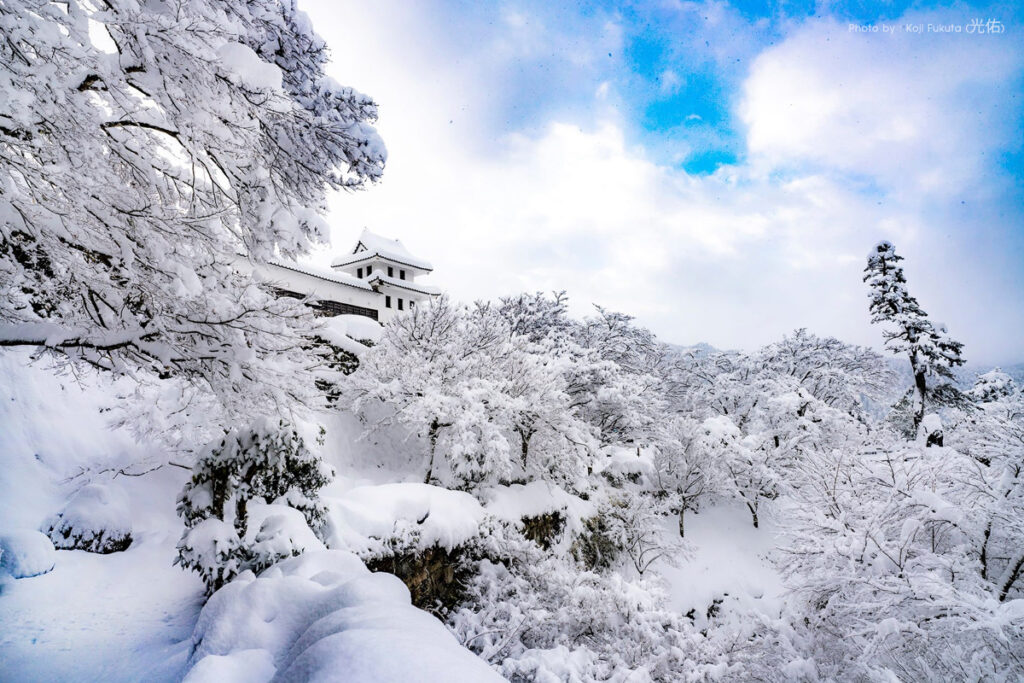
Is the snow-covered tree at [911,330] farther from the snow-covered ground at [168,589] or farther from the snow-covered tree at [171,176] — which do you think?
the snow-covered tree at [171,176]

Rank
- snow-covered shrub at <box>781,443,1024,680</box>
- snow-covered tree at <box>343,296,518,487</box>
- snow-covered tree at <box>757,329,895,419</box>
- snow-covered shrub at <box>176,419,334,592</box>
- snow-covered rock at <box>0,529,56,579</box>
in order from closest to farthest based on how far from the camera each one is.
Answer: snow-covered shrub at <box>781,443,1024,680</box>
snow-covered rock at <box>0,529,56,579</box>
snow-covered shrub at <box>176,419,334,592</box>
snow-covered tree at <box>343,296,518,487</box>
snow-covered tree at <box>757,329,895,419</box>

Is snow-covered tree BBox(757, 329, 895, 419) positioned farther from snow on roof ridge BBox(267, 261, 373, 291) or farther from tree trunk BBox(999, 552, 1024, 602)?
snow on roof ridge BBox(267, 261, 373, 291)

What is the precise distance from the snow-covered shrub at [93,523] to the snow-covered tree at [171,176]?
4703 millimetres

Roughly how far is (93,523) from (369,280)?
21.6 meters

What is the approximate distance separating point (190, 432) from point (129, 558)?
3.75 meters

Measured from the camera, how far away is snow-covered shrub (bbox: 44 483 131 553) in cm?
678

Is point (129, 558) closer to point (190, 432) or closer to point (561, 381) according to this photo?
point (190, 432)

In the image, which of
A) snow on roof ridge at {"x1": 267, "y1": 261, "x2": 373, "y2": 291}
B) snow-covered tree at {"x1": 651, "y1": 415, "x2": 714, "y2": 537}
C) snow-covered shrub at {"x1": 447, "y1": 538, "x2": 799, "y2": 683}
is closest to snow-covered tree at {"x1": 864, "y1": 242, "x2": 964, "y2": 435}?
snow-covered tree at {"x1": 651, "y1": 415, "x2": 714, "y2": 537}

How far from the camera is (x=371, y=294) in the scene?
26.8 metres

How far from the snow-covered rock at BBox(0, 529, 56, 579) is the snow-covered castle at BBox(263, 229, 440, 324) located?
1681 cm

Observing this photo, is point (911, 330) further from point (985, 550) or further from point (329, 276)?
point (329, 276)

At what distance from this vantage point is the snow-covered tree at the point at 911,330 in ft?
61.4

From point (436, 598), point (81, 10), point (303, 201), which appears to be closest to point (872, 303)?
point (436, 598)

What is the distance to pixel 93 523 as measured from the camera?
6980mm
